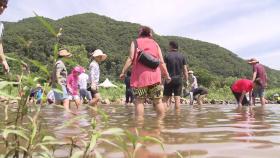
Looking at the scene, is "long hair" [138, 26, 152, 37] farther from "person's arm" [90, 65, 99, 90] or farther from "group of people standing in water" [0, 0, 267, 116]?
"person's arm" [90, 65, 99, 90]

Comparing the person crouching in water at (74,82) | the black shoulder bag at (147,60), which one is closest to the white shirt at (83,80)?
the person crouching in water at (74,82)

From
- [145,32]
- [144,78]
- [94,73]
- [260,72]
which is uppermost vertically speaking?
[260,72]

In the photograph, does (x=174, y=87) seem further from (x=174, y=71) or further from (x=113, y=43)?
(x=113, y=43)

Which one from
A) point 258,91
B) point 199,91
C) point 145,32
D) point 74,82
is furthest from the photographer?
point 199,91

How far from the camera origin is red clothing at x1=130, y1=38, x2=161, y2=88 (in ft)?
19.4

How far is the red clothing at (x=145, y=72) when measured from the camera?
5.91 m

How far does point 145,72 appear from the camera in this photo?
592 centimetres

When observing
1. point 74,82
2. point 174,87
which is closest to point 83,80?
point 74,82

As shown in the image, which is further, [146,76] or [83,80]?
[83,80]

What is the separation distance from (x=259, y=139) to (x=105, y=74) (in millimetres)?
69253

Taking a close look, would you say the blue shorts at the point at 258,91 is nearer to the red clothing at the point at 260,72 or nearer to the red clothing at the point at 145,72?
the red clothing at the point at 260,72

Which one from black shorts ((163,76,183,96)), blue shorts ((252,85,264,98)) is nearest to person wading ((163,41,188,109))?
black shorts ((163,76,183,96))

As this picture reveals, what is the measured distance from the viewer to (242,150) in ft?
9.62

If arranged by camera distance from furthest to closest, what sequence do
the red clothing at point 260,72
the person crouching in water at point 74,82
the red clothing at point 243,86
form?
the red clothing at point 260,72 → the red clothing at point 243,86 → the person crouching in water at point 74,82
